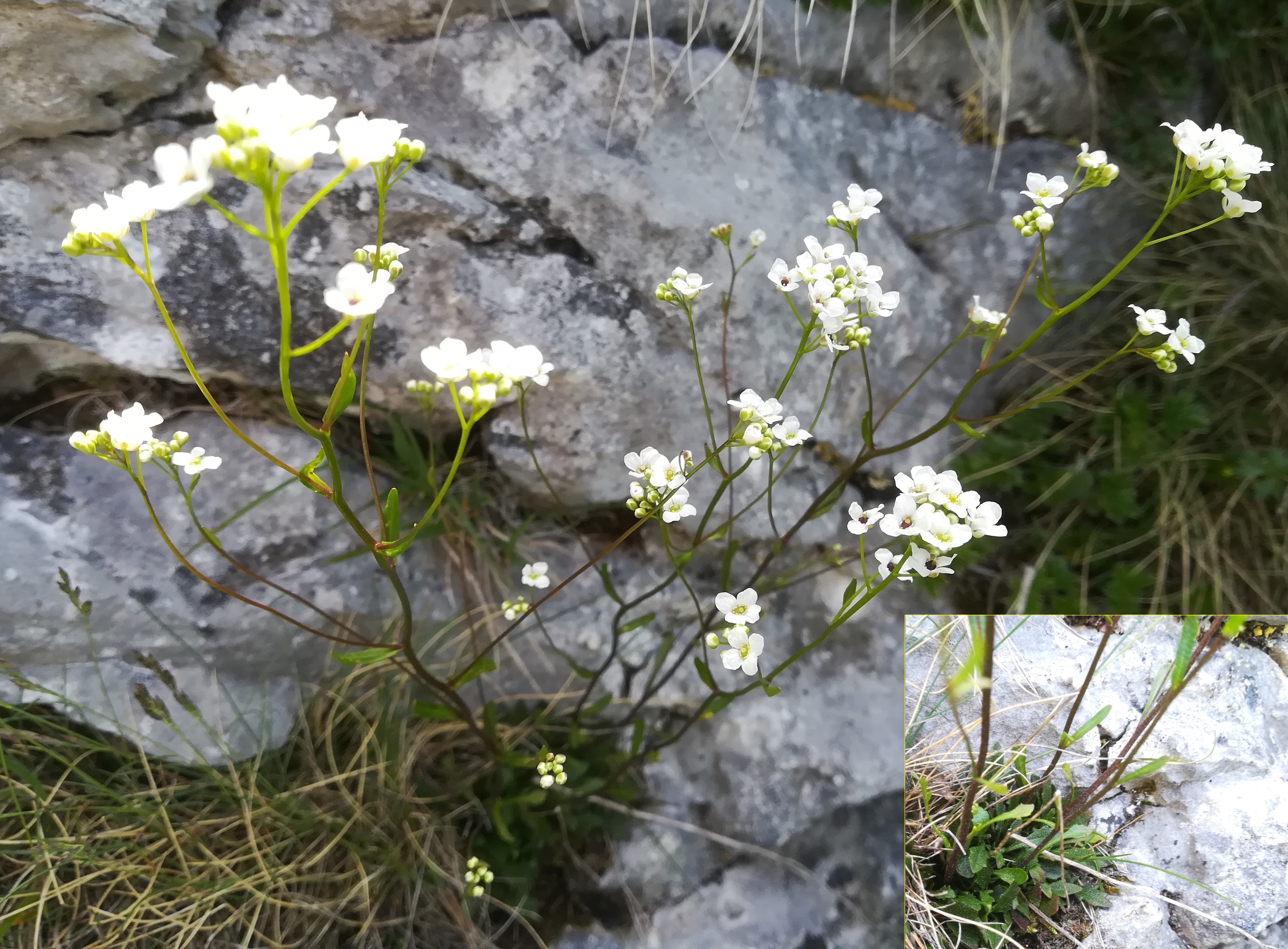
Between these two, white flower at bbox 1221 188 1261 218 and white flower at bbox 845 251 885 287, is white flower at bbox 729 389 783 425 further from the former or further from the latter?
white flower at bbox 1221 188 1261 218

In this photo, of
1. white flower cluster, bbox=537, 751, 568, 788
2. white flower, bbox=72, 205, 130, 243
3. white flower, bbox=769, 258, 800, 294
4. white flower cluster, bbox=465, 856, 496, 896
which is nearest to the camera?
white flower, bbox=72, 205, 130, 243

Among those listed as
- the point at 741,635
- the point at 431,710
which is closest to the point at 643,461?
the point at 741,635

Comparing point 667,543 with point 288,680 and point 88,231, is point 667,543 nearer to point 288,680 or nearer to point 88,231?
point 88,231

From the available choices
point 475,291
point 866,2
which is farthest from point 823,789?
point 866,2

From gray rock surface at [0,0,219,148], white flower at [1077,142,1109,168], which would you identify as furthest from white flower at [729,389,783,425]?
gray rock surface at [0,0,219,148]

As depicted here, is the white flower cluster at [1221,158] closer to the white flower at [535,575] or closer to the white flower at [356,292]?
the white flower at [356,292]

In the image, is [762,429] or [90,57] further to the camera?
[90,57]

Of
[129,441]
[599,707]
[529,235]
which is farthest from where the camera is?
[529,235]

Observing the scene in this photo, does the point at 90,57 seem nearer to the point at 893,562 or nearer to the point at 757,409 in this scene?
the point at 757,409
